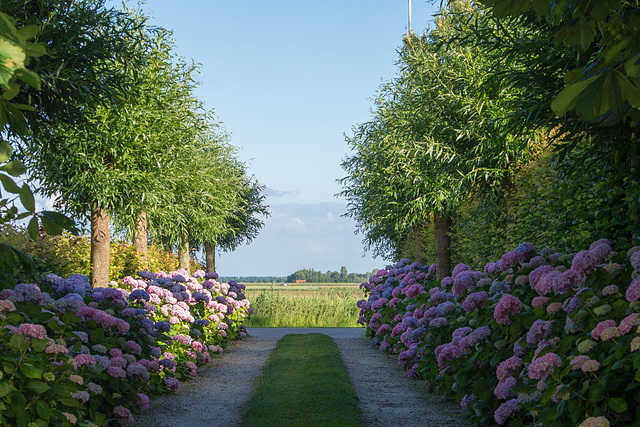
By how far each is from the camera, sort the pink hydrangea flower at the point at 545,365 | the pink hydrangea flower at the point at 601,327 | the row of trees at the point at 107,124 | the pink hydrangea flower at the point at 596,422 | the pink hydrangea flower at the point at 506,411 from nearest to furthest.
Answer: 1. the pink hydrangea flower at the point at 596,422
2. the pink hydrangea flower at the point at 601,327
3. the pink hydrangea flower at the point at 545,365
4. the pink hydrangea flower at the point at 506,411
5. the row of trees at the point at 107,124

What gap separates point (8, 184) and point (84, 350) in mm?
4035

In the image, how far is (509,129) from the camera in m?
7.05

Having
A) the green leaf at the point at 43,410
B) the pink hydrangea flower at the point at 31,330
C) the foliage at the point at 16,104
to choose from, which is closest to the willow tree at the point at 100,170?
the pink hydrangea flower at the point at 31,330

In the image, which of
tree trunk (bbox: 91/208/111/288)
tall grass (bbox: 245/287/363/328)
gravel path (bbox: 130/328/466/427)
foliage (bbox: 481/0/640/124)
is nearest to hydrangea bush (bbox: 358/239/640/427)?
gravel path (bbox: 130/328/466/427)

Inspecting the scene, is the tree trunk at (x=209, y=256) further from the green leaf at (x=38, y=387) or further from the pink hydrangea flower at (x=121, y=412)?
the green leaf at (x=38, y=387)

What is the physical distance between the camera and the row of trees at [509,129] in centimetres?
274

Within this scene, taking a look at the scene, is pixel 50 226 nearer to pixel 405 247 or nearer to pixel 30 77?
pixel 30 77

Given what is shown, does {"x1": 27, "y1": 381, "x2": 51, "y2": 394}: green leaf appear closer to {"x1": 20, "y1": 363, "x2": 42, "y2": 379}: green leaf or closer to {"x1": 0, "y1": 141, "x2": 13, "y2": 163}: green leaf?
{"x1": 20, "y1": 363, "x2": 42, "y2": 379}: green leaf

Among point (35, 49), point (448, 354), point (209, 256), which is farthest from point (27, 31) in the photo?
point (209, 256)

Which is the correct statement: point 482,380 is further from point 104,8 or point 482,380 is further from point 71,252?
point 71,252

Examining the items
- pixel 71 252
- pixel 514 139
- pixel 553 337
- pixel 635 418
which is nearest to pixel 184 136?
pixel 71 252

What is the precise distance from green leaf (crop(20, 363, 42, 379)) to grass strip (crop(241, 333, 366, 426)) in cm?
252

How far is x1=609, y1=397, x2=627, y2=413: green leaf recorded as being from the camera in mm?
3467

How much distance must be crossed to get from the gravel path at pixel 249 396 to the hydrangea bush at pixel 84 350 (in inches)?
13.0
